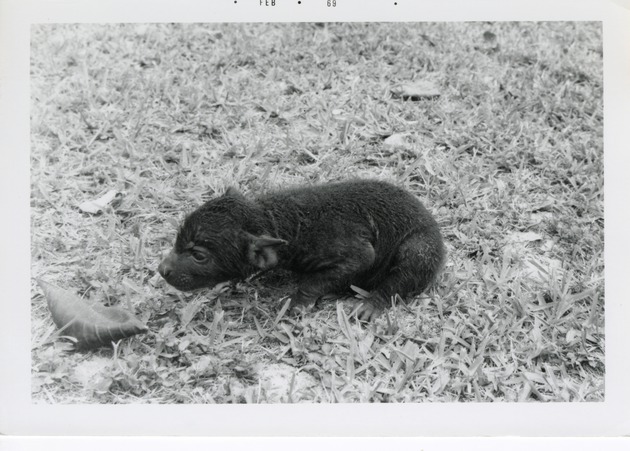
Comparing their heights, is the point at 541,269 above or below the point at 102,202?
below

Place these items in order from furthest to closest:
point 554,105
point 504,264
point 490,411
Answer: point 554,105
point 504,264
point 490,411

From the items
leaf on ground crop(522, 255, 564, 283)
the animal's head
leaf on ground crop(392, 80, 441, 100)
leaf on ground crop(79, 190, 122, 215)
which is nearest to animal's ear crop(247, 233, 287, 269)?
the animal's head

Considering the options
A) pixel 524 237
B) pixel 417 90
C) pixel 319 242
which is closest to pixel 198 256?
pixel 319 242

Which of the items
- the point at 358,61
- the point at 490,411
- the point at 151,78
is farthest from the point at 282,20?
the point at 490,411

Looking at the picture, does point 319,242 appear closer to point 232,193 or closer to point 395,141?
point 232,193

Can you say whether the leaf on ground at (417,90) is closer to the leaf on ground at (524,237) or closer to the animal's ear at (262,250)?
the leaf on ground at (524,237)

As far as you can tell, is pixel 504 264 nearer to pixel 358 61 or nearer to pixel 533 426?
pixel 533 426
